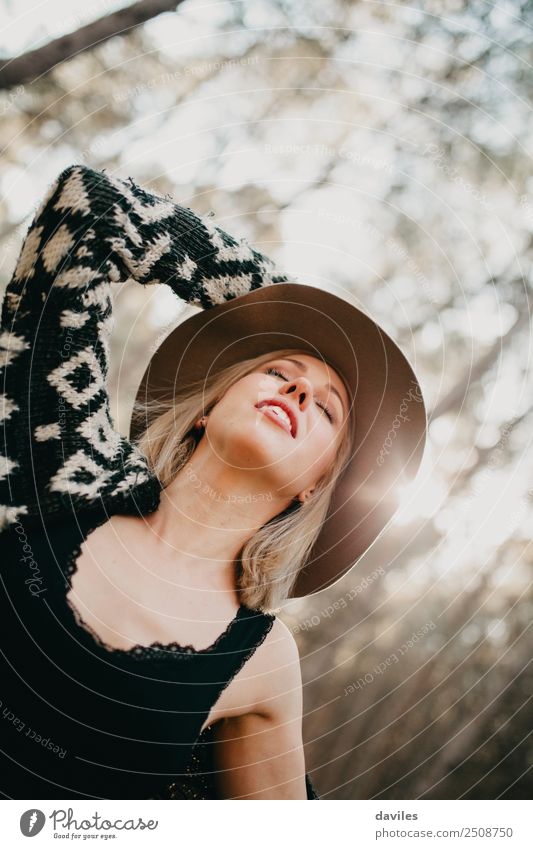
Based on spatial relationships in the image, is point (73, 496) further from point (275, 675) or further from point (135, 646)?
point (275, 675)

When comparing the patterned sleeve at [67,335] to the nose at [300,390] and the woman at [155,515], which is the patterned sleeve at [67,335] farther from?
the nose at [300,390]

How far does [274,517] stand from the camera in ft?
2.26

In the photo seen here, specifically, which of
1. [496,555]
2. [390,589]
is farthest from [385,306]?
[390,589]

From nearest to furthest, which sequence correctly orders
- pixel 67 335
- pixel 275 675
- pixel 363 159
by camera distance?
pixel 67 335 < pixel 275 675 < pixel 363 159

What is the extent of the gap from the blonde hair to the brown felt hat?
14 mm

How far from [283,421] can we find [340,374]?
11 centimetres

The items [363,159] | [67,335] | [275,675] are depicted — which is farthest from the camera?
[363,159]

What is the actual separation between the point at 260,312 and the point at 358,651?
5.55 ft

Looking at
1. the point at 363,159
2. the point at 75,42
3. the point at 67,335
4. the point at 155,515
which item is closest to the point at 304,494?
the point at 155,515

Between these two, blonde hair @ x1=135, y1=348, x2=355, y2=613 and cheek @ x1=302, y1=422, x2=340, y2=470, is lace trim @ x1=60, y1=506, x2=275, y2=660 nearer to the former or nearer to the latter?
blonde hair @ x1=135, y1=348, x2=355, y2=613

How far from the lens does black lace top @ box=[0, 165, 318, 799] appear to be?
55 centimetres

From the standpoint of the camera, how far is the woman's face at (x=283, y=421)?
1.99 feet
